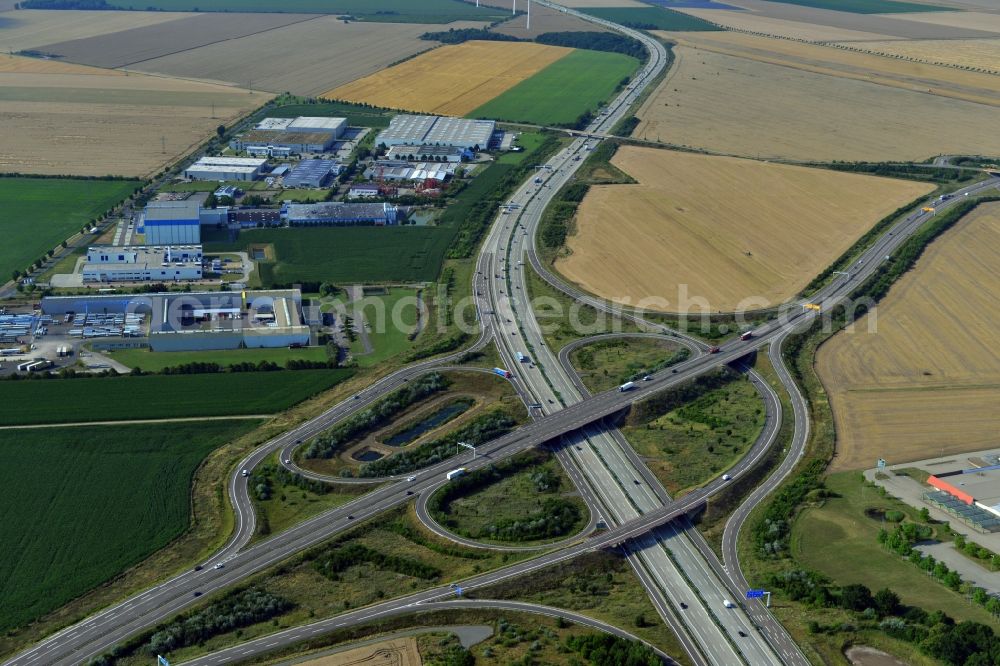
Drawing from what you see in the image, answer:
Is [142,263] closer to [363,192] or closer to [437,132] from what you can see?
[363,192]

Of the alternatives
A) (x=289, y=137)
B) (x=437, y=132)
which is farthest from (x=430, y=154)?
(x=289, y=137)

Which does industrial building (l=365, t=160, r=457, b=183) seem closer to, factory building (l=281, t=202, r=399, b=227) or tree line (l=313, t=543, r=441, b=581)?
factory building (l=281, t=202, r=399, b=227)

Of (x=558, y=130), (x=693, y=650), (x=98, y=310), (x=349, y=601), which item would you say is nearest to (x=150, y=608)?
(x=349, y=601)

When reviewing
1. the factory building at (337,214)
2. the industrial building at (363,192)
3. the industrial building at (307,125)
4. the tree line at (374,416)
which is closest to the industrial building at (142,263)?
the factory building at (337,214)

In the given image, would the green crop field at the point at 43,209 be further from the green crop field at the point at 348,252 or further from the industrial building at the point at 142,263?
the green crop field at the point at 348,252

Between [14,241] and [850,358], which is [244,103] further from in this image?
[850,358]

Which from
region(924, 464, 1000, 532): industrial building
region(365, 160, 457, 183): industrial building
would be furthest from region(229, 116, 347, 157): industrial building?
region(924, 464, 1000, 532): industrial building
